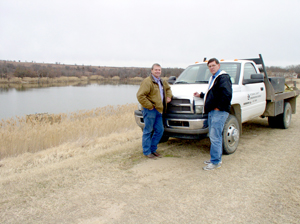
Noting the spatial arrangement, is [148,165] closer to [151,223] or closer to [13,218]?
[151,223]

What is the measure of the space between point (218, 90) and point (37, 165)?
386 cm

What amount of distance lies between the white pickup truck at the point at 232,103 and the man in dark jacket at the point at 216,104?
340 millimetres

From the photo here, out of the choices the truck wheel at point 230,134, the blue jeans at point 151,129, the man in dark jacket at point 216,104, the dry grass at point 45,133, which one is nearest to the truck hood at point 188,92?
the man in dark jacket at point 216,104

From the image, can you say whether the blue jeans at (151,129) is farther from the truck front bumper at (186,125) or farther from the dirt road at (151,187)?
the dirt road at (151,187)

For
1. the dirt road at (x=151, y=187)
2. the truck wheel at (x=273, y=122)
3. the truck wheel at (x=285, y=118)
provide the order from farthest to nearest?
the truck wheel at (x=273, y=122) → the truck wheel at (x=285, y=118) → the dirt road at (x=151, y=187)

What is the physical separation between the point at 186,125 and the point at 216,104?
2.63 feet

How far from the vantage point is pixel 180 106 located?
5.06 metres

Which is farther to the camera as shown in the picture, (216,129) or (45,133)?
(45,133)

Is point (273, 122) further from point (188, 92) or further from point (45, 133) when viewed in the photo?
point (45, 133)

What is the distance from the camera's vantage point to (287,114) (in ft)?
26.7

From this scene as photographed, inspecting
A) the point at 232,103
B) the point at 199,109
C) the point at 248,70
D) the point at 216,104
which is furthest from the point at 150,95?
the point at 248,70

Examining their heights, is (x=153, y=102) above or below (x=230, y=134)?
above

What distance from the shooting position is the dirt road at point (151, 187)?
314 cm

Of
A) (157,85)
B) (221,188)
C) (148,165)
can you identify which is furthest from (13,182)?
(221,188)
